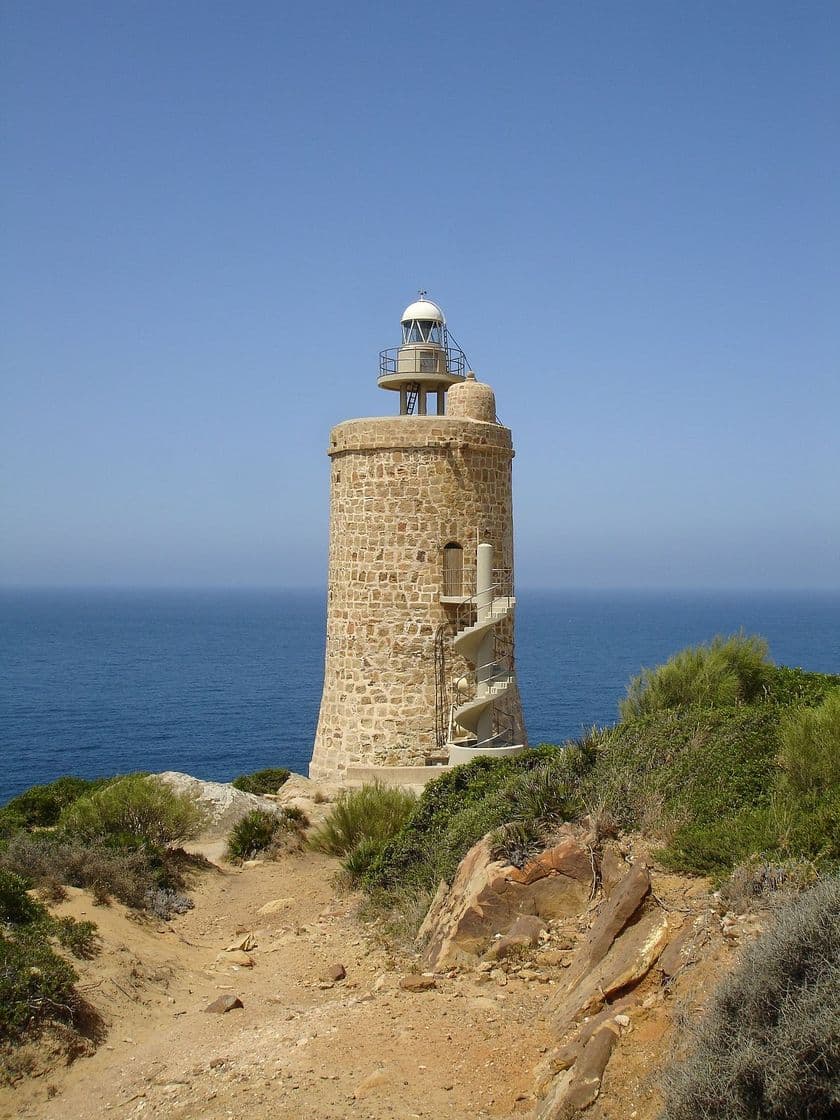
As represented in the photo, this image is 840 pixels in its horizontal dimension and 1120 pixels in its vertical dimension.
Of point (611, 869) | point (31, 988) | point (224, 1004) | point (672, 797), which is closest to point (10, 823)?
point (31, 988)

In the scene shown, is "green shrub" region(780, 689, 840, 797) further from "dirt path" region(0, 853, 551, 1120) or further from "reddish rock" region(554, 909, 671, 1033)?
"dirt path" region(0, 853, 551, 1120)

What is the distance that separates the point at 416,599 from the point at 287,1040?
1107cm

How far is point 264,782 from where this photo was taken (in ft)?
→ 67.4

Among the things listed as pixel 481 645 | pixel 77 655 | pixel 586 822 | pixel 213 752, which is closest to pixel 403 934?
pixel 586 822

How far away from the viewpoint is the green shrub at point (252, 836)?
15.1 m

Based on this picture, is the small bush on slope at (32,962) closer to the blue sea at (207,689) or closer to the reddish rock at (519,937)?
the reddish rock at (519,937)

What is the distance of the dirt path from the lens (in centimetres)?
643

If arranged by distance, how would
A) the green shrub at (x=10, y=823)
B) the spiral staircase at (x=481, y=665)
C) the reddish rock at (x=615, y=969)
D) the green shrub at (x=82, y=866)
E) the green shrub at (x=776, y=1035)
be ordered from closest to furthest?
the green shrub at (x=776, y=1035) < the reddish rock at (x=615, y=969) < the green shrub at (x=82, y=866) < the green shrub at (x=10, y=823) < the spiral staircase at (x=481, y=665)

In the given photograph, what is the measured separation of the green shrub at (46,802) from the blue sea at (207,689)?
60.3ft

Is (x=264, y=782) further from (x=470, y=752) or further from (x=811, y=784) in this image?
(x=811, y=784)

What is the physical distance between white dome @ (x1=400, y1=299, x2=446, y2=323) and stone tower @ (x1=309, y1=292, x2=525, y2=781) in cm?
287

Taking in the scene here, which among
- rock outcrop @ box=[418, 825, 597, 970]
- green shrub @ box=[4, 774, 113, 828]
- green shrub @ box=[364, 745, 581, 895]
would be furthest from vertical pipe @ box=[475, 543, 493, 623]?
rock outcrop @ box=[418, 825, 597, 970]

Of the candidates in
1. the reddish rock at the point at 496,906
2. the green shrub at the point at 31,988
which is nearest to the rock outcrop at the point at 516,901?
the reddish rock at the point at 496,906

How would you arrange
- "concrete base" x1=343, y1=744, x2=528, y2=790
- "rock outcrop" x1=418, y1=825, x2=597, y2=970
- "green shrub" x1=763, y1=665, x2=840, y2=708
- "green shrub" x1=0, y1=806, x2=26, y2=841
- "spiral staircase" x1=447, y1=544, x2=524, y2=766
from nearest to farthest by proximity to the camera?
"rock outcrop" x1=418, y1=825, x2=597, y2=970, "green shrub" x1=0, y1=806, x2=26, y2=841, "green shrub" x1=763, y1=665, x2=840, y2=708, "concrete base" x1=343, y1=744, x2=528, y2=790, "spiral staircase" x1=447, y1=544, x2=524, y2=766
